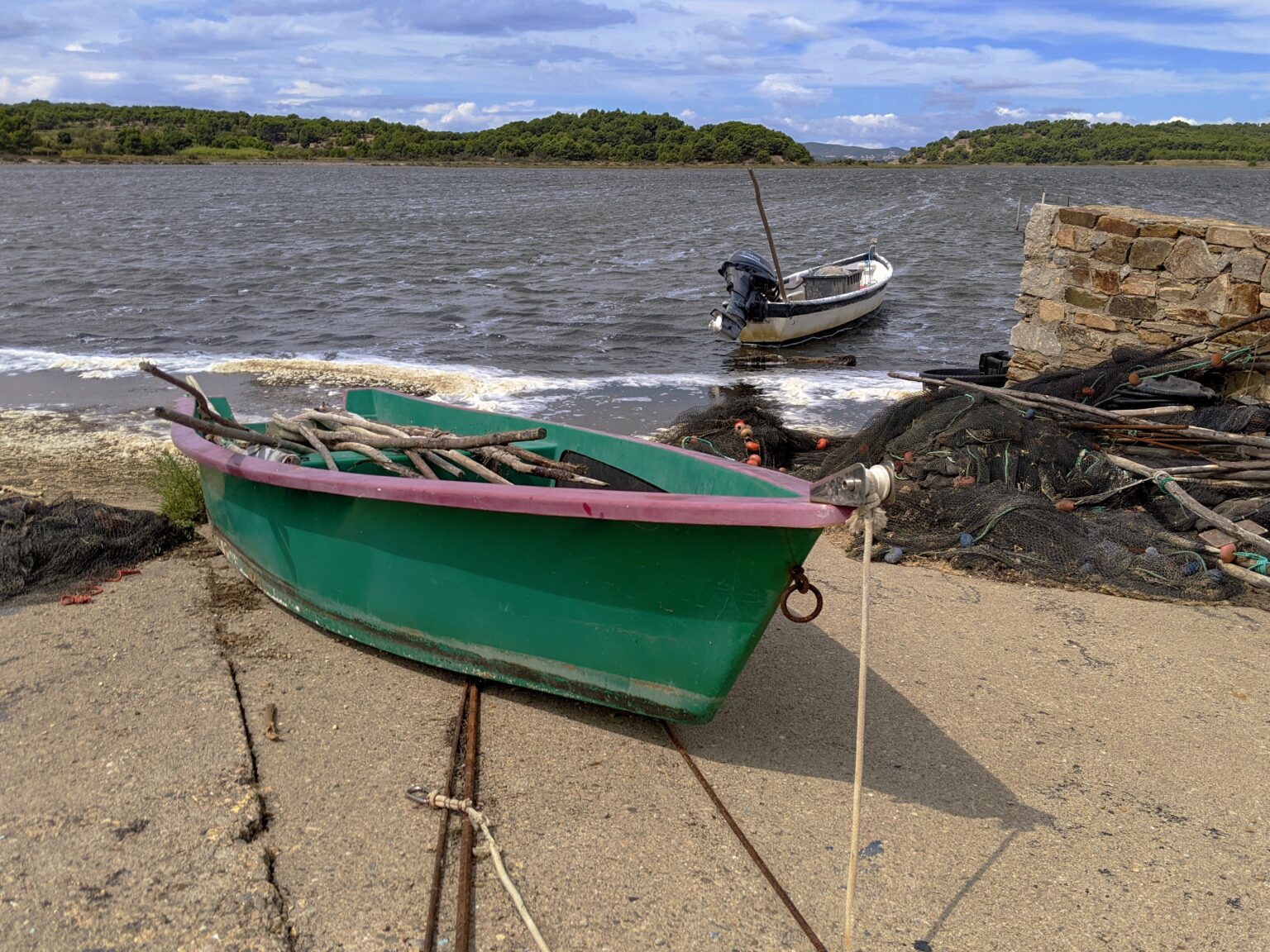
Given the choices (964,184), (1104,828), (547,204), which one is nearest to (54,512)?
(1104,828)

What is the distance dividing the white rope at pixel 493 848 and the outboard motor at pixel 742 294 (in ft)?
43.6

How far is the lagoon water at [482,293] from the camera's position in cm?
1394

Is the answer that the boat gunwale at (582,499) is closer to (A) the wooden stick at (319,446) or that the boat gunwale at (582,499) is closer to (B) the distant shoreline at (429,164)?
(A) the wooden stick at (319,446)

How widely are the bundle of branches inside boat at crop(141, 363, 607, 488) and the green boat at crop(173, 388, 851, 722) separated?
1.14ft

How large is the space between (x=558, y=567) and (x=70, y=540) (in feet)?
11.2

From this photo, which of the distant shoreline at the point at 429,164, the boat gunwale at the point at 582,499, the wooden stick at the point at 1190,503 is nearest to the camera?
the boat gunwale at the point at 582,499

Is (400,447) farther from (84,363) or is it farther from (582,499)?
(84,363)

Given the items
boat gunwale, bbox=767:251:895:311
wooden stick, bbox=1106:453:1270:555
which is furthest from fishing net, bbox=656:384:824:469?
boat gunwale, bbox=767:251:895:311

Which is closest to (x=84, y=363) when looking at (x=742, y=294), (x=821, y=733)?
(x=742, y=294)

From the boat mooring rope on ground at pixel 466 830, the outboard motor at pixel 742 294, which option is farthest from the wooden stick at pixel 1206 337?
the outboard motor at pixel 742 294

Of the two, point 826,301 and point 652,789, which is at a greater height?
point 826,301

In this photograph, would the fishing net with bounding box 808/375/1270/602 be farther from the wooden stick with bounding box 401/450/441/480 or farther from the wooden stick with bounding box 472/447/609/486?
the wooden stick with bounding box 401/450/441/480

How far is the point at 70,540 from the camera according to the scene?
596cm

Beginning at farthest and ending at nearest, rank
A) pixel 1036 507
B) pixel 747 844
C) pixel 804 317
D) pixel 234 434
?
pixel 804 317 < pixel 1036 507 < pixel 234 434 < pixel 747 844
